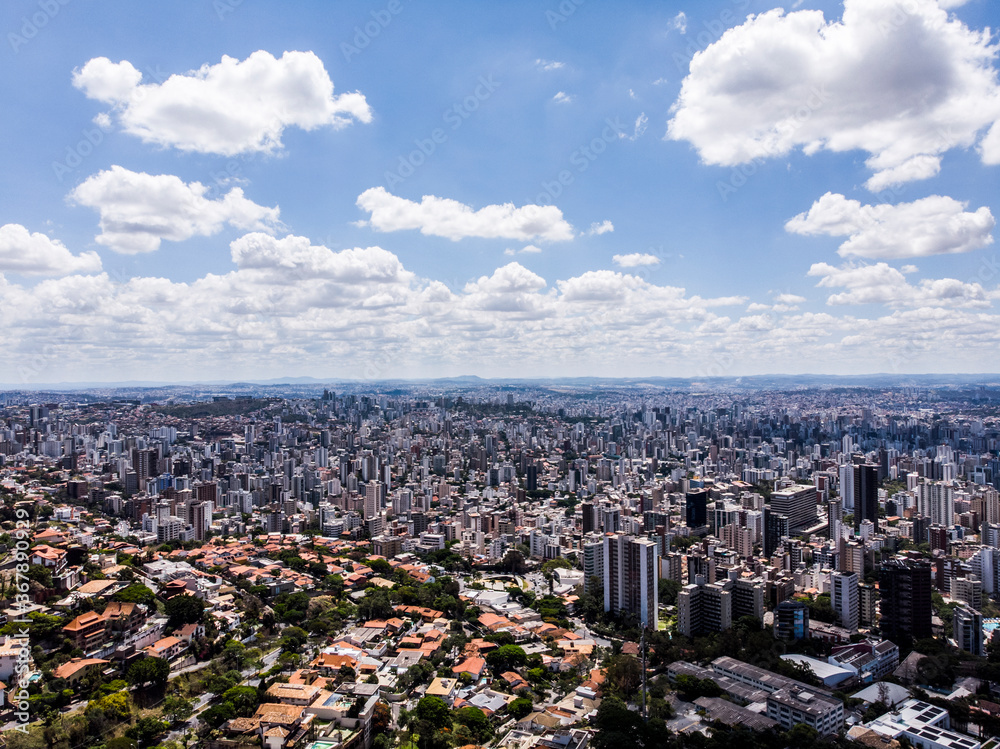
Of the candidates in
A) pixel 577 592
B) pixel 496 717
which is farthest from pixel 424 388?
pixel 496 717

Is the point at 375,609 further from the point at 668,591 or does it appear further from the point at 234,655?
the point at 668,591

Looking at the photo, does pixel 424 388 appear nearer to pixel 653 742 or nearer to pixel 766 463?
pixel 766 463

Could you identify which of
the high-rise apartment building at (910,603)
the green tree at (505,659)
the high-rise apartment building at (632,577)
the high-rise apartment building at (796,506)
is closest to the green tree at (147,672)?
the green tree at (505,659)

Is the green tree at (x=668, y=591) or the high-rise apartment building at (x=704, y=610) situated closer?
the high-rise apartment building at (x=704, y=610)

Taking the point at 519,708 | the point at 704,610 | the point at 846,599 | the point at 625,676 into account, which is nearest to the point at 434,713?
the point at 519,708

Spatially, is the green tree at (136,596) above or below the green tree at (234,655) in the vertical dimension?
above

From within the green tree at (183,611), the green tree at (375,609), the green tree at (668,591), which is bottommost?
the green tree at (668,591)

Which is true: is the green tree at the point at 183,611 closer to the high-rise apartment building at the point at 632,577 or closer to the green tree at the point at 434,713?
the green tree at the point at 434,713

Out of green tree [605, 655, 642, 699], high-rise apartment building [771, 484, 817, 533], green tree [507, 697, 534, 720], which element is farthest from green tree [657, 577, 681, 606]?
high-rise apartment building [771, 484, 817, 533]

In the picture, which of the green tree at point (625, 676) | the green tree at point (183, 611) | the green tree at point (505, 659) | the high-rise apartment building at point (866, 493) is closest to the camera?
the green tree at point (625, 676)

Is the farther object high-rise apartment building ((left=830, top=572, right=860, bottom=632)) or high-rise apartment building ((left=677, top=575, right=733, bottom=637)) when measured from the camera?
high-rise apartment building ((left=830, top=572, right=860, bottom=632))

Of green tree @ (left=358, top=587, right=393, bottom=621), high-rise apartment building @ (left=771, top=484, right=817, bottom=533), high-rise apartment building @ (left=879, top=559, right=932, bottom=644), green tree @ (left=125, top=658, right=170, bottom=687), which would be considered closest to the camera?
green tree @ (left=125, top=658, right=170, bottom=687)

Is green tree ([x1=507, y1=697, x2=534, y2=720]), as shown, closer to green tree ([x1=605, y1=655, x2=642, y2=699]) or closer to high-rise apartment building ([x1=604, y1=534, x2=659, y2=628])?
green tree ([x1=605, y1=655, x2=642, y2=699])
